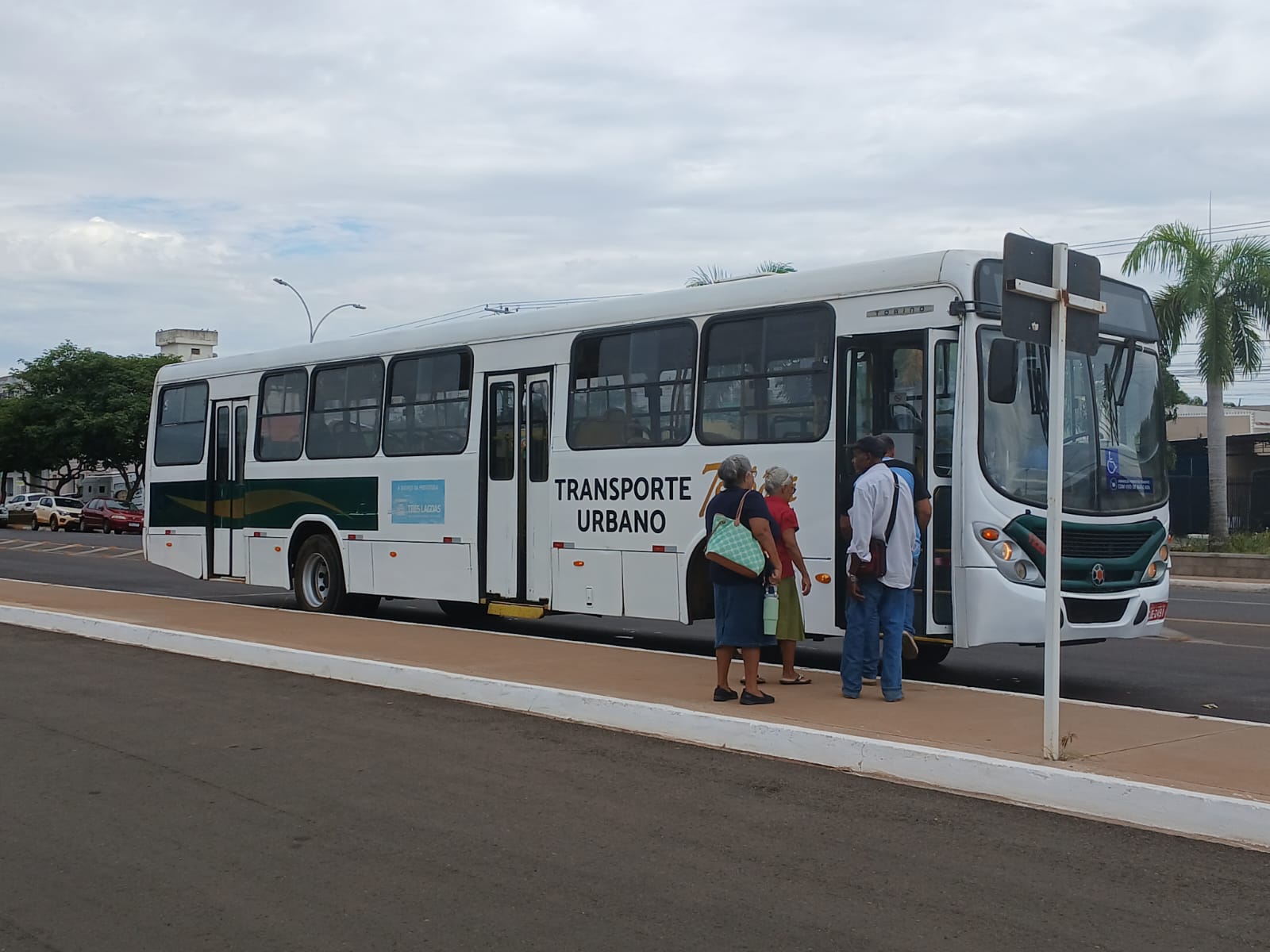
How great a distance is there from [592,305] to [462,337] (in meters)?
1.94

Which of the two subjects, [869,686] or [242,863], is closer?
[242,863]

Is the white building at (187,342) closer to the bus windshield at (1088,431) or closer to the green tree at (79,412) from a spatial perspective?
the green tree at (79,412)

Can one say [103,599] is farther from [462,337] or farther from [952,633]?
[952,633]

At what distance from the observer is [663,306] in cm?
1213

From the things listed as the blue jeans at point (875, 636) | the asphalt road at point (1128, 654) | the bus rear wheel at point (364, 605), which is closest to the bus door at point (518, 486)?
the asphalt road at point (1128, 654)

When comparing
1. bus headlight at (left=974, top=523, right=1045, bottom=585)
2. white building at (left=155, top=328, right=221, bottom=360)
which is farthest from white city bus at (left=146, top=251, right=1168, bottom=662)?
white building at (left=155, top=328, right=221, bottom=360)

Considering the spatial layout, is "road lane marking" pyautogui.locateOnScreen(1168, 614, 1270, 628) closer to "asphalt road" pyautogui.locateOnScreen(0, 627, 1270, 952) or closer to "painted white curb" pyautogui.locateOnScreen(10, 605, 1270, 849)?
"painted white curb" pyautogui.locateOnScreen(10, 605, 1270, 849)

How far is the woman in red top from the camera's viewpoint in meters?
9.45

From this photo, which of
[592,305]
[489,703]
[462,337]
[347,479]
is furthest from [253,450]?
[489,703]

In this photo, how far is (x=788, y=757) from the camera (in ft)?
25.7

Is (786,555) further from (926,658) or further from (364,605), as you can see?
(364,605)

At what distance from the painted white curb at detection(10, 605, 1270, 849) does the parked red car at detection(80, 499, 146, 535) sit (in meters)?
44.3

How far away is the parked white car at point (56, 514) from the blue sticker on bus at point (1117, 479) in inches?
2067

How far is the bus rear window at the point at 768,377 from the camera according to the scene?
10.8m
